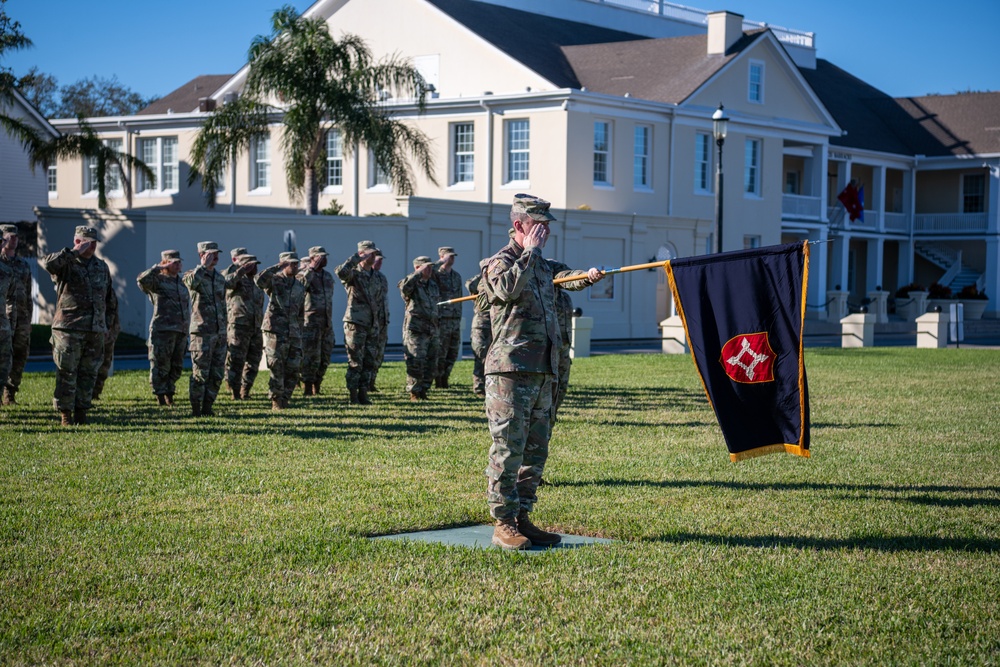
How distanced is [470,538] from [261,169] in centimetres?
3735

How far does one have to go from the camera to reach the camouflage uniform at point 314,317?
17656 millimetres

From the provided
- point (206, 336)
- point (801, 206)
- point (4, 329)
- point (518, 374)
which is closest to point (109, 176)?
point (801, 206)

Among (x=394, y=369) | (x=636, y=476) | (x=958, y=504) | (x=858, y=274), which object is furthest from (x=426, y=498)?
(x=858, y=274)

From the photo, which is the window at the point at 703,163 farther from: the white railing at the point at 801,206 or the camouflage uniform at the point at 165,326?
the camouflage uniform at the point at 165,326

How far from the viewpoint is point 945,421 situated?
1515 centimetres

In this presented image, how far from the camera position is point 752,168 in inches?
1740

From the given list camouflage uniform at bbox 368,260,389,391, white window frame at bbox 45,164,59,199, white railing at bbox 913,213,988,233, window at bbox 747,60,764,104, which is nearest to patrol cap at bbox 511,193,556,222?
camouflage uniform at bbox 368,260,389,391

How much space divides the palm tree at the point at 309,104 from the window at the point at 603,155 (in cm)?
675

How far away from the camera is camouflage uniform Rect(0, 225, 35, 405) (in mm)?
16156

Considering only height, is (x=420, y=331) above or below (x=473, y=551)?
above

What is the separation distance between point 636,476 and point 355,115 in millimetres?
23611

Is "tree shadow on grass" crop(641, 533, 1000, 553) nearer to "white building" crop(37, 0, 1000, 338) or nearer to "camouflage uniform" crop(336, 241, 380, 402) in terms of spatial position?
"camouflage uniform" crop(336, 241, 380, 402)

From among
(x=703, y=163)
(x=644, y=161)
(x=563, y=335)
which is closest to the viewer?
(x=563, y=335)

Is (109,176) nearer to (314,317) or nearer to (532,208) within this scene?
(314,317)
